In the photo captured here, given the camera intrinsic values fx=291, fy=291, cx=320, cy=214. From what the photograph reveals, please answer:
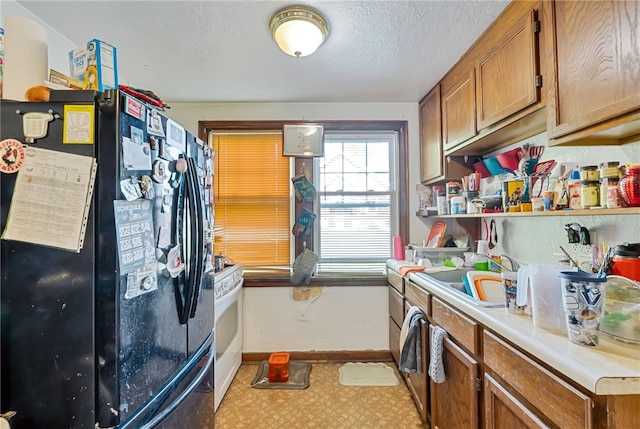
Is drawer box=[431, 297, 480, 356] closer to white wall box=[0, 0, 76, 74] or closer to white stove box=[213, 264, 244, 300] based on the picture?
white stove box=[213, 264, 244, 300]

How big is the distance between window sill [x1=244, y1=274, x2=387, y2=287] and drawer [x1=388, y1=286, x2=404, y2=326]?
154 mm

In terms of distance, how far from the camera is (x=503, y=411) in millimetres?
1024

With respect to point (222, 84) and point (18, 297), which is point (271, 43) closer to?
point (222, 84)

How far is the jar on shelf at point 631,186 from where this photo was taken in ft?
3.12

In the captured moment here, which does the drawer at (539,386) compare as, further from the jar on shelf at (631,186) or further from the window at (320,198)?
the window at (320,198)

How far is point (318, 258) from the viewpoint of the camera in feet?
8.73

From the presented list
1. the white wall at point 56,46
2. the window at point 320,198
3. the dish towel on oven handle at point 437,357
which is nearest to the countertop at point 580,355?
the dish towel on oven handle at point 437,357

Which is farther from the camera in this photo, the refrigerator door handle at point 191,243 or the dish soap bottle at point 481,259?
the dish soap bottle at point 481,259

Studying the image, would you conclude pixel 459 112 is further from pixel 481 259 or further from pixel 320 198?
pixel 320 198

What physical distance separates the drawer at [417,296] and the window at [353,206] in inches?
27.5

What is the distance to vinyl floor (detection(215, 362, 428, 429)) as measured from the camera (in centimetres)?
184

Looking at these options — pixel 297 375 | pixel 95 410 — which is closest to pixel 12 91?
pixel 95 410

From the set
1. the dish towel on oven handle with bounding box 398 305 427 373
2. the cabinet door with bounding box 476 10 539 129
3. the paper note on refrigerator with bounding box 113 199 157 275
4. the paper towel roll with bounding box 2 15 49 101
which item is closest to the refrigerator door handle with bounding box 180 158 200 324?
the paper note on refrigerator with bounding box 113 199 157 275

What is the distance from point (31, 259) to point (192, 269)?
50cm
